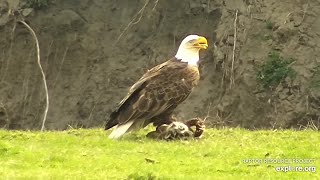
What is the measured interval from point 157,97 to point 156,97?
15 millimetres

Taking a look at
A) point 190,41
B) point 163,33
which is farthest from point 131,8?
point 190,41

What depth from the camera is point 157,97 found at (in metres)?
11.1

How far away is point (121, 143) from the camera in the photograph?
10516mm

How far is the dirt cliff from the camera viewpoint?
54.0ft

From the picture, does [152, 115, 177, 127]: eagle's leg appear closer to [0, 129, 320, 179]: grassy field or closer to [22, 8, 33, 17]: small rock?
[0, 129, 320, 179]: grassy field

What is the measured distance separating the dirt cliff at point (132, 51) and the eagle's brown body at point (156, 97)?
502 cm

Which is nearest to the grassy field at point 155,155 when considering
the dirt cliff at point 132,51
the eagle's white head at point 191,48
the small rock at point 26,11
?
the eagle's white head at point 191,48

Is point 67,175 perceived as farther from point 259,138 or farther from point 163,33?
point 163,33

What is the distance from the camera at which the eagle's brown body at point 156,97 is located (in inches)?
435

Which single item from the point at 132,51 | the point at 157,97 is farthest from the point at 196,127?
the point at 132,51

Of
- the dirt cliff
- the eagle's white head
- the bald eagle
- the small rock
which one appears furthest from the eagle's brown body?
the small rock

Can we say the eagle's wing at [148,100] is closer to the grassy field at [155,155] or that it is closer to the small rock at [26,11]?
the grassy field at [155,155]

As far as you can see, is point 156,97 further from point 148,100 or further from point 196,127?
point 196,127

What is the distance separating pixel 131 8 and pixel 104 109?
2.50 meters
